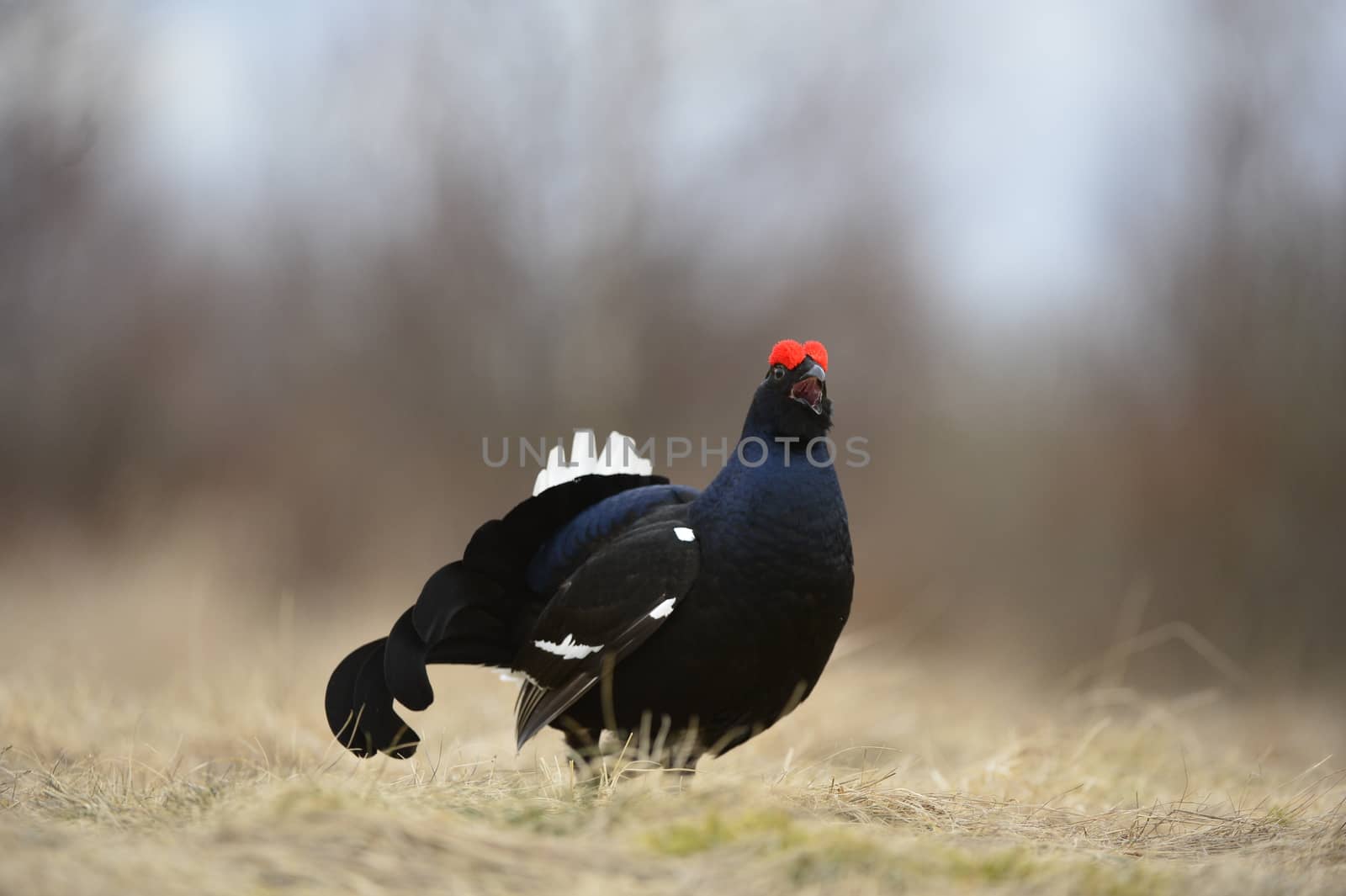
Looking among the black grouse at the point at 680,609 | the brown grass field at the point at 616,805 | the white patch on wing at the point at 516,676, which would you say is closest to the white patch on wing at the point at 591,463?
the black grouse at the point at 680,609

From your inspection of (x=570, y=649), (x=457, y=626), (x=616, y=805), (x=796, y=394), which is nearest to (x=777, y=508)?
(x=796, y=394)

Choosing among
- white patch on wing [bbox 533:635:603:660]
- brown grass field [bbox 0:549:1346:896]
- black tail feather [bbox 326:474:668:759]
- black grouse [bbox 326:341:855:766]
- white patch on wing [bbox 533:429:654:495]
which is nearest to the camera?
brown grass field [bbox 0:549:1346:896]

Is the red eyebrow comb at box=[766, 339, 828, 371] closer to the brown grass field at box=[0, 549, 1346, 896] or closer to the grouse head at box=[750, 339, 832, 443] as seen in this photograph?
the grouse head at box=[750, 339, 832, 443]

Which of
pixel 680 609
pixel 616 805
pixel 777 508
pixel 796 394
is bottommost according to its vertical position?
pixel 616 805

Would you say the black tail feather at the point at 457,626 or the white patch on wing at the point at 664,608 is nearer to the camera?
the white patch on wing at the point at 664,608

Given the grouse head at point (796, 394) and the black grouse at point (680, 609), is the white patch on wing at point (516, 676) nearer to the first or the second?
the black grouse at point (680, 609)

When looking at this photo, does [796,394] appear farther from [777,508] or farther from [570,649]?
[570,649]

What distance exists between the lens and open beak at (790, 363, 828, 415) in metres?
2.96

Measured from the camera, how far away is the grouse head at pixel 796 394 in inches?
117

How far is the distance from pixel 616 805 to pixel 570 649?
877mm

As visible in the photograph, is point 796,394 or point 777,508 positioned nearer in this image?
point 777,508

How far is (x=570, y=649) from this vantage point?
9.89 ft

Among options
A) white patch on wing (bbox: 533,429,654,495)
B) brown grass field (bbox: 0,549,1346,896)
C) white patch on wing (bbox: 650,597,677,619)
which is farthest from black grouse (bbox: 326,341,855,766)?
white patch on wing (bbox: 533,429,654,495)

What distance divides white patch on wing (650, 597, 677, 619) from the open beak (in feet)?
2.13
